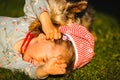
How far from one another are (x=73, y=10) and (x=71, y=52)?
934mm

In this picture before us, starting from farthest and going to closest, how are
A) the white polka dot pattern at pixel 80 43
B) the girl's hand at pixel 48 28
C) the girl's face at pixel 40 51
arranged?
the white polka dot pattern at pixel 80 43 → the girl's hand at pixel 48 28 → the girl's face at pixel 40 51

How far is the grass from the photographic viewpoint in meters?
4.31

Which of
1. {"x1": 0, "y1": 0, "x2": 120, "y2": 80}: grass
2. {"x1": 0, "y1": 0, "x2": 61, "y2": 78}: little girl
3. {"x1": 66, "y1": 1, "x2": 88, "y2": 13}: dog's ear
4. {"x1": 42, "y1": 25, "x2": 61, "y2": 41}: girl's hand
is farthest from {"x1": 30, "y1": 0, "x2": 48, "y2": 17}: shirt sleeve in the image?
{"x1": 0, "y1": 0, "x2": 120, "y2": 80}: grass

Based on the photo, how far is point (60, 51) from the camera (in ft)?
13.3

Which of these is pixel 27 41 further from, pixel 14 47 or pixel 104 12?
pixel 104 12

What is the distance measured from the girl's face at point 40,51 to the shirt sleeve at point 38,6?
29cm

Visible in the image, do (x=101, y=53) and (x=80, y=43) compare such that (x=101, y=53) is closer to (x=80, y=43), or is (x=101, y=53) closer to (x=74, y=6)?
(x=74, y=6)

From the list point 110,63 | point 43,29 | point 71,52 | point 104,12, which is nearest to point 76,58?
point 71,52

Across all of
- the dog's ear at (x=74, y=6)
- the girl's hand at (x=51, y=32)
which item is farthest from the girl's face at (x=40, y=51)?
the dog's ear at (x=74, y=6)

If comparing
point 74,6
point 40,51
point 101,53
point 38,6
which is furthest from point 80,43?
point 101,53

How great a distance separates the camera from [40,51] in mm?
4074

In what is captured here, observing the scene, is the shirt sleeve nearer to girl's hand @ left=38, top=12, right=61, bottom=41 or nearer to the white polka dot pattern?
girl's hand @ left=38, top=12, right=61, bottom=41

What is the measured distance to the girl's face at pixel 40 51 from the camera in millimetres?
4043

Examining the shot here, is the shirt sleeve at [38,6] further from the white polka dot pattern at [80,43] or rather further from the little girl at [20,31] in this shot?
the white polka dot pattern at [80,43]
